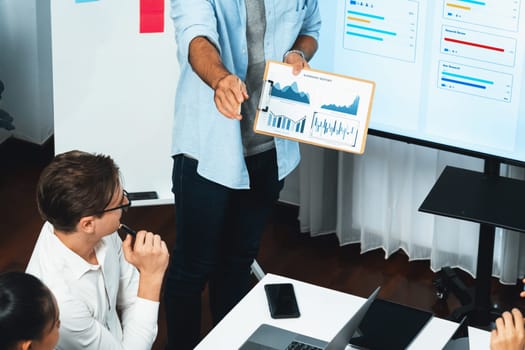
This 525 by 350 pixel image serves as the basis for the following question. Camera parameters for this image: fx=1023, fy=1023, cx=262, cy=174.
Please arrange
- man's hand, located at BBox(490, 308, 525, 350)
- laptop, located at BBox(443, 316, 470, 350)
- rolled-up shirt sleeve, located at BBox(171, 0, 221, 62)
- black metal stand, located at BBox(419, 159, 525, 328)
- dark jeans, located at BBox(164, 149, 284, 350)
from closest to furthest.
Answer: man's hand, located at BBox(490, 308, 525, 350) → laptop, located at BBox(443, 316, 470, 350) → rolled-up shirt sleeve, located at BBox(171, 0, 221, 62) → dark jeans, located at BBox(164, 149, 284, 350) → black metal stand, located at BBox(419, 159, 525, 328)

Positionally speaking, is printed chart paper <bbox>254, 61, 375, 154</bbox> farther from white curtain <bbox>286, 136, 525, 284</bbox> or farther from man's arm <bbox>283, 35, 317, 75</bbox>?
white curtain <bbox>286, 136, 525, 284</bbox>

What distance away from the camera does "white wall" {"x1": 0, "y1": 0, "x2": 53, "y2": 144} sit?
434 centimetres

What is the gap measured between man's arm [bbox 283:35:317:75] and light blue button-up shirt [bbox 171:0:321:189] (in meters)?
0.03

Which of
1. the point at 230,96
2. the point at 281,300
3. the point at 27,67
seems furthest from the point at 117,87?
the point at 281,300

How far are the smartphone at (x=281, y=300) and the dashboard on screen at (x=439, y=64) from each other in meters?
0.96

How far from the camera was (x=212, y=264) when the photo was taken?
3.01 meters

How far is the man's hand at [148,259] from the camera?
93.8 inches

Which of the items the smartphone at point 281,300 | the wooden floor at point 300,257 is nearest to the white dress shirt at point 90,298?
the smartphone at point 281,300

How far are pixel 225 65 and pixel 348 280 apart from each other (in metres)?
1.35

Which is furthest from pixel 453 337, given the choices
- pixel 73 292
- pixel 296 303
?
pixel 73 292

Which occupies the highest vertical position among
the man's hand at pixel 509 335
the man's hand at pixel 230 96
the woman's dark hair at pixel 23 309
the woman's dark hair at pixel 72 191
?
the man's hand at pixel 230 96

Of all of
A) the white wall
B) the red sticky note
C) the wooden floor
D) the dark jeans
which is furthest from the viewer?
the white wall

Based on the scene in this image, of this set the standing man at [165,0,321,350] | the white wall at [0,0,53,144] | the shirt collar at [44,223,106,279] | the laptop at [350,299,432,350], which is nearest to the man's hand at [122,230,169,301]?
the shirt collar at [44,223,106,279]

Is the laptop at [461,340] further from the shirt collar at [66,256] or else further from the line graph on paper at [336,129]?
the shirt collar at [66,256]
